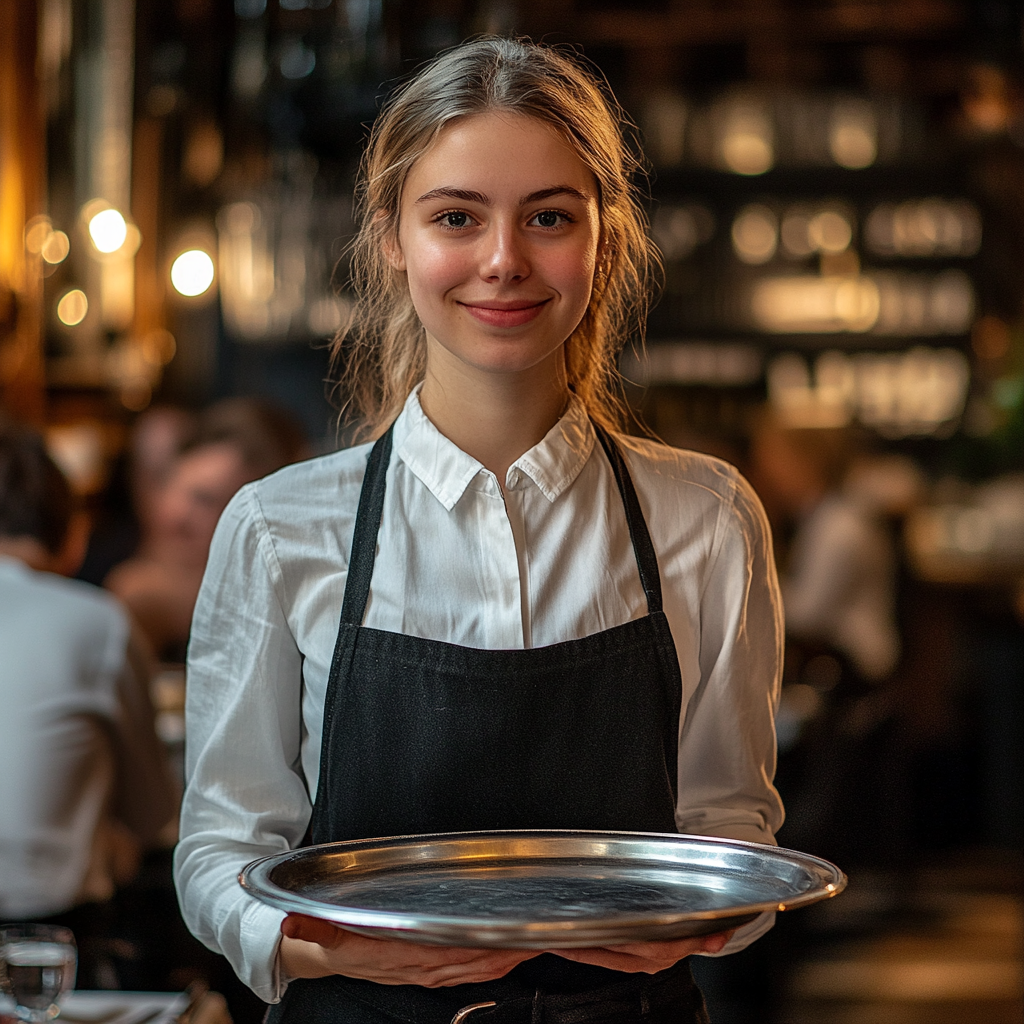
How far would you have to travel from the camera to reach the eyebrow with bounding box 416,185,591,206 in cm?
128

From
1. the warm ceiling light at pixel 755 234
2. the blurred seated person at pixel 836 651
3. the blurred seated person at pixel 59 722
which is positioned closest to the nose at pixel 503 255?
the blurred seated person at pixel 59 722

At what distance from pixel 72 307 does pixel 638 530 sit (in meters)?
5.19

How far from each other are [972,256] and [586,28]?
2652mm

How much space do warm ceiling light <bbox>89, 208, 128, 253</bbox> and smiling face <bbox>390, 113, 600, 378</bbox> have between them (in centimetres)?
520

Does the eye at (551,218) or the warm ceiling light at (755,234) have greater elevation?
the warm ceiling light at (755,234)

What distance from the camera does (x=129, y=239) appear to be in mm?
6609

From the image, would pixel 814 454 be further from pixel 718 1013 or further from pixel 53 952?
pixel 53 952

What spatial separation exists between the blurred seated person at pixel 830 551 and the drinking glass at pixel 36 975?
4.22 m

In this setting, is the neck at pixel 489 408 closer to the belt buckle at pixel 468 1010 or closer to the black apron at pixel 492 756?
the black apron at pixel 492 756

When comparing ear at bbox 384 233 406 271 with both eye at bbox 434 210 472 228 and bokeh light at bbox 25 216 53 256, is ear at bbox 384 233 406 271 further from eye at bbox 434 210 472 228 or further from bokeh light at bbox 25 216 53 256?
bokeh light at bbox 25 216 53 256

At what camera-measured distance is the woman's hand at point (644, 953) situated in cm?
109

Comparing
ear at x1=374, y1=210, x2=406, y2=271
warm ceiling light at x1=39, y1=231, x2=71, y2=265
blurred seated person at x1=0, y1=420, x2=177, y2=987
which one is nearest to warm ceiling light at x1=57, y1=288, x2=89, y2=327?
warm ceiling light at x1=39, y1=231, x2=71, y2=265

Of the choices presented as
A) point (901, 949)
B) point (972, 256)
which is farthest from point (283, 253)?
point (901, 949)

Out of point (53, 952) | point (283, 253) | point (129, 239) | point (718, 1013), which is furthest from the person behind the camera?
point (283, 253)
